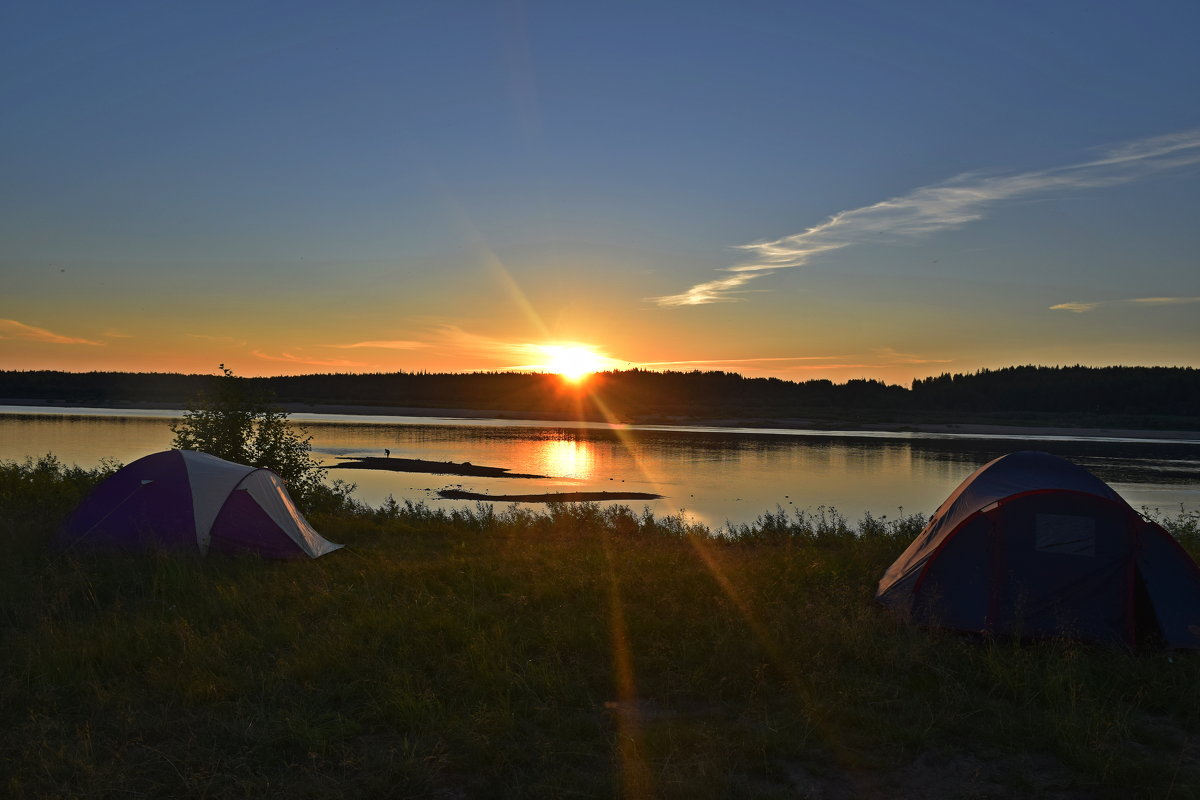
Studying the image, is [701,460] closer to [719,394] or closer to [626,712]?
[626,712]

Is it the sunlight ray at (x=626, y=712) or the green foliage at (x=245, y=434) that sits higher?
the green foliage at (x=245, y=434)

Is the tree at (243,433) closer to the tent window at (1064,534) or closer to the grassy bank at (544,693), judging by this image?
the grassy bank at (544,693)

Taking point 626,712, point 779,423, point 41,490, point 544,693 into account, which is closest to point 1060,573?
point 626,712

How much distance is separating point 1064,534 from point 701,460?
3862 cm

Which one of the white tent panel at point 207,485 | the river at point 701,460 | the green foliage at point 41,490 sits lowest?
the river at point 701,460

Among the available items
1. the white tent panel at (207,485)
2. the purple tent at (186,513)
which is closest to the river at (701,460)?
the purple tent at (186,513)

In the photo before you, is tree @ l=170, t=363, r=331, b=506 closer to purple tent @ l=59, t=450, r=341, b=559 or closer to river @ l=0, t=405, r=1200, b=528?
purple tent @ l=59, t=450, r=341, b=559

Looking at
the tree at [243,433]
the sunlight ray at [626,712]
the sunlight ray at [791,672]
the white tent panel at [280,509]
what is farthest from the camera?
the tree at [243,433]

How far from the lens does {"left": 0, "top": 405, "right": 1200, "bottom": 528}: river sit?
30766mm

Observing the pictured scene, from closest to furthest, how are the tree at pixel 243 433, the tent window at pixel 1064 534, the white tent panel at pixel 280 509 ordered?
the tent window at pixel 1064 534, the white tent panel at pixel 280 509, the tree at pixel 243 433

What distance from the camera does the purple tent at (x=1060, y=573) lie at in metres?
7.82

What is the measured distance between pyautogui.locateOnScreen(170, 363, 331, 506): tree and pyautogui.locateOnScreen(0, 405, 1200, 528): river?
8066mm

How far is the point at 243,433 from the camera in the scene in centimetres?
1861

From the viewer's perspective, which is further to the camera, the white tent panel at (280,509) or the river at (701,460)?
the river at (701,460)
